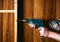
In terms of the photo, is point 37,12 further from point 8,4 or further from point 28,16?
point 8,4

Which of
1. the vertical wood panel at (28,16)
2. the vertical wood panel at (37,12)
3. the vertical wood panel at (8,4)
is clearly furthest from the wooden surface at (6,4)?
the vertical wood panel at (37,12)

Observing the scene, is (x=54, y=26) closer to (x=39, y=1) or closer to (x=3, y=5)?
(x=39, y=1)

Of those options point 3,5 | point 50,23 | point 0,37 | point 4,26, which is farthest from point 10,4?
point 50,23

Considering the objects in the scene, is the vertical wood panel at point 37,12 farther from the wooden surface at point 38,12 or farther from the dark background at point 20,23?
the dark background at point 20,23

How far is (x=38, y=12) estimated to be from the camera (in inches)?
66.7

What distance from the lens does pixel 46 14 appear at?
5.45 ft

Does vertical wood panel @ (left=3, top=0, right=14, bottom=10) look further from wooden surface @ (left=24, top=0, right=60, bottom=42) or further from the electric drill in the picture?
the electric drill

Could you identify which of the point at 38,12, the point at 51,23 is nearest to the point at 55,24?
the point at 51,23

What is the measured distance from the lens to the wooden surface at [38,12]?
5.36 ft

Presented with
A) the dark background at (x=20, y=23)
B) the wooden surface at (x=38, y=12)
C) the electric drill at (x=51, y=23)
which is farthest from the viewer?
the dark background at (x=20, y=23)

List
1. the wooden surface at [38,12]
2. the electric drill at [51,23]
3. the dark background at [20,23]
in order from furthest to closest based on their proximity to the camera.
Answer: the dark background at [20,23] < the wooden surface at [38,12] < the electric drill at [51,23]

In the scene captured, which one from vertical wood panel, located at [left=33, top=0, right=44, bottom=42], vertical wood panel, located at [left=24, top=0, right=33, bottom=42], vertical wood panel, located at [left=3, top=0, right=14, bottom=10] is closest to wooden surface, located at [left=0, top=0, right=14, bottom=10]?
vertical wood panel, located at [left=3, top=0, right=14, bottom=10]

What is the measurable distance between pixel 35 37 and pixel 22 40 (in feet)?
0.54

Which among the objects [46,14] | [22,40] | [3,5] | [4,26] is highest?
[3,5]
